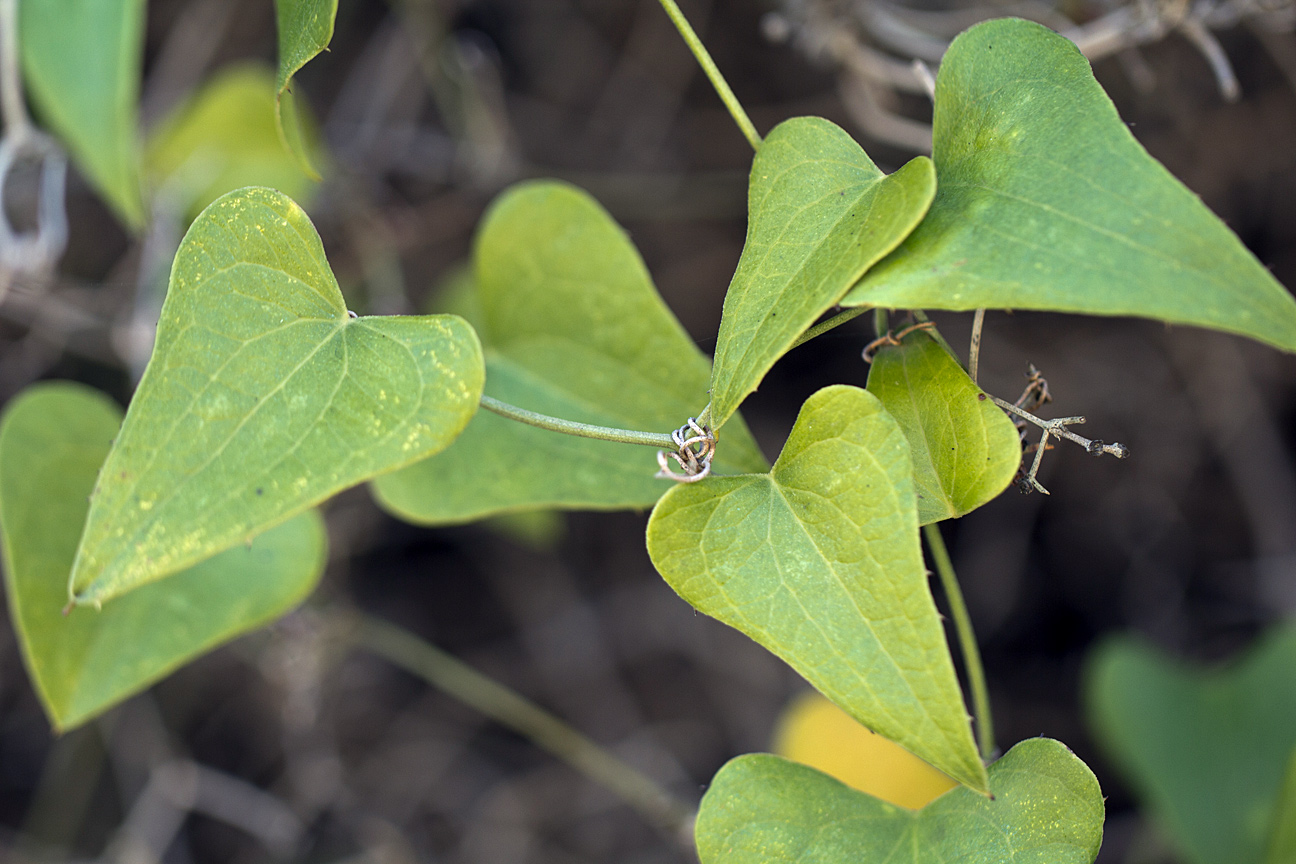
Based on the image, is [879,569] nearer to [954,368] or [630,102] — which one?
[954,368]

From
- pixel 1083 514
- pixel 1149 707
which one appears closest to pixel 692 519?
pixel 1149 707

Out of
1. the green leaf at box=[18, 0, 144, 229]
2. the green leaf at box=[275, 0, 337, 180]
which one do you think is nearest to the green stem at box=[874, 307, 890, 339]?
the green leaf at box=[275, 0, 337, 180]

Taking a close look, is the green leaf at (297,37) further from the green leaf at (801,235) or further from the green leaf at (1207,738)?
the green leaf at (1207,738)

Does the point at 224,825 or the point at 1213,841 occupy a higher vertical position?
the point at 1213,841

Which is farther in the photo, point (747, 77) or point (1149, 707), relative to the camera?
point (747, 77)

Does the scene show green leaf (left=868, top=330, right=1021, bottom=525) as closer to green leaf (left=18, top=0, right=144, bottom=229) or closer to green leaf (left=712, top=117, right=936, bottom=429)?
green leaf (left=712, top=117, right=936, bottom=429)

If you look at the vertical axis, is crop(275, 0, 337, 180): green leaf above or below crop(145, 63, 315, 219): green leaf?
above
